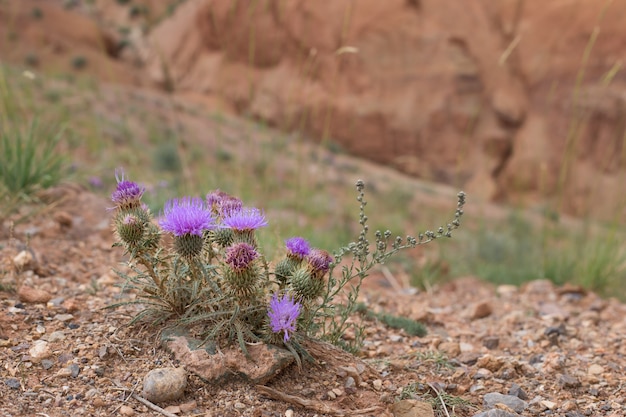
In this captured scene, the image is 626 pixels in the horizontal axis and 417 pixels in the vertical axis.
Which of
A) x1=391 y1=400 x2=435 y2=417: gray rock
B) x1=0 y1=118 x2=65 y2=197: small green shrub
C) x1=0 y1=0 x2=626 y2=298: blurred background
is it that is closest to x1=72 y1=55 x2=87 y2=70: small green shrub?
x1=0 y1=0 x2=626 y2=298: blurred background

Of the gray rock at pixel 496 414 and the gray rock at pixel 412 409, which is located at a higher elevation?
the gray rock at pixel 496 414

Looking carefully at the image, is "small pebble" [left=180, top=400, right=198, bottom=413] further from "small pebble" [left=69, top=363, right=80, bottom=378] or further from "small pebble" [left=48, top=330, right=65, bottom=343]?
"small pebble" [left=48, top=330, right=65, bottom=343]

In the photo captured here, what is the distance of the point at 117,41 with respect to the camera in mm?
24672

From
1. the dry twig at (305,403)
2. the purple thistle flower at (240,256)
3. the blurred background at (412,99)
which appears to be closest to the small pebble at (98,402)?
the dry twig at (305,403)

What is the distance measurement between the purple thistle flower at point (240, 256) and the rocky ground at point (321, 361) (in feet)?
1.40

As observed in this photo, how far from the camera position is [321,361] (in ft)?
7.44

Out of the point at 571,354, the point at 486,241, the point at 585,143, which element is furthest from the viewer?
the point at 585,143

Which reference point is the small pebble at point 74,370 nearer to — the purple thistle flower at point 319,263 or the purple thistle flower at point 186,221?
the purple thistle flower at point 186,221

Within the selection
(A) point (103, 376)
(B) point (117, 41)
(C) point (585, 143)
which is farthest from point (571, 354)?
(B) point (117, 41)

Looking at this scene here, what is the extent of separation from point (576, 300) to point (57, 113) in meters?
8.50

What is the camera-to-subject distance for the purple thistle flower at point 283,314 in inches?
78.8

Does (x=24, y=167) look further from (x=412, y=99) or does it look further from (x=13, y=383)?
(x=412, y=99)

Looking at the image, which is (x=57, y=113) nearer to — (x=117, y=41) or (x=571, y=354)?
(x=571, y=354)

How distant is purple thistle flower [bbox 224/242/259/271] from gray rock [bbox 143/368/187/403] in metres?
0.42
